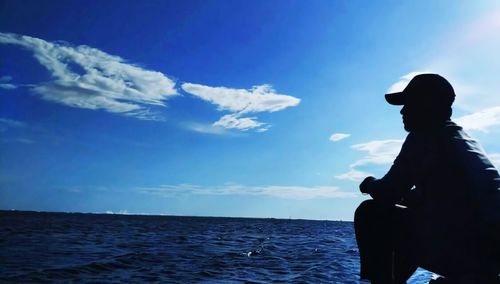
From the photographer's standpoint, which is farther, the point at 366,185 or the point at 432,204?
the point at 366,185

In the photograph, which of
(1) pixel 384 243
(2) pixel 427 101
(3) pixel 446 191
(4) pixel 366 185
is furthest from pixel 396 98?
(1) pixel 384 243

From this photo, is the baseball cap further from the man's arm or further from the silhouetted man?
the man's arm

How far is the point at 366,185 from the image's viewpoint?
10.8ft

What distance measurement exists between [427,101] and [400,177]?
691 mm

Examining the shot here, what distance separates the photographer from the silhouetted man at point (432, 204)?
8.93 feet

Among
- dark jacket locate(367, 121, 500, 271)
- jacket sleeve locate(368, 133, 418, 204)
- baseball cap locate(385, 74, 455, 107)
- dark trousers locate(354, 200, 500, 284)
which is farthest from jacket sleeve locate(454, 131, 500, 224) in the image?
baseball cap locate(385, 74, 455, 107)

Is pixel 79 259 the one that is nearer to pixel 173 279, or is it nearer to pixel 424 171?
pixel 173 279

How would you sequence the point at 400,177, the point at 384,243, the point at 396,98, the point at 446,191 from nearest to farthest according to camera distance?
the point at 446,191 < the point at 400,177 < the point at 384,243 < the point at 396,98

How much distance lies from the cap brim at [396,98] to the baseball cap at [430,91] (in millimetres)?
47

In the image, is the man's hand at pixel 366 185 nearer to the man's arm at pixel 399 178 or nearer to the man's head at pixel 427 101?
the man's arm at pixel 399 178

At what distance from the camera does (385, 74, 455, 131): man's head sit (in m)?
3.19

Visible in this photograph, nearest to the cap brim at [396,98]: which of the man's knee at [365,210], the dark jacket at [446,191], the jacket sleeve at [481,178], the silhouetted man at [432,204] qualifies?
the silhouetted man at [432,204]

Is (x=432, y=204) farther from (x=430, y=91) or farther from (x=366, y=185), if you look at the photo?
(x=430, y=91)

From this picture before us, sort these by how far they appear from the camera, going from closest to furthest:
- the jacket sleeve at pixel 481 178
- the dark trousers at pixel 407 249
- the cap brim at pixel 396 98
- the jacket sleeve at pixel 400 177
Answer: the jacket sleeve at pixel 481 178
the dark trousers at pixel 407 249
the jacket sleeve at pixel 400 177
the cap brim at pixel 396 98
